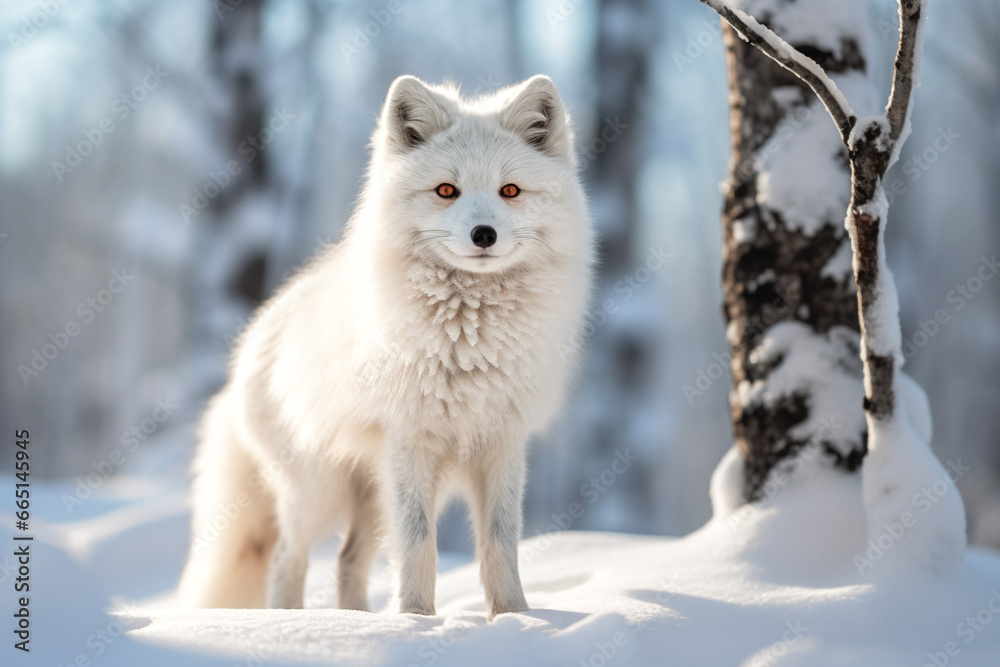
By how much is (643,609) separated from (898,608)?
860 millimetres

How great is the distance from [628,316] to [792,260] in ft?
15.7

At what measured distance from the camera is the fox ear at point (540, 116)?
2.90 meters

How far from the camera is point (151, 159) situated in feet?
39.4

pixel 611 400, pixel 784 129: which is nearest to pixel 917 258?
pixel 611 400

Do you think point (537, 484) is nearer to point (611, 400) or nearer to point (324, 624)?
point (611, 400)
